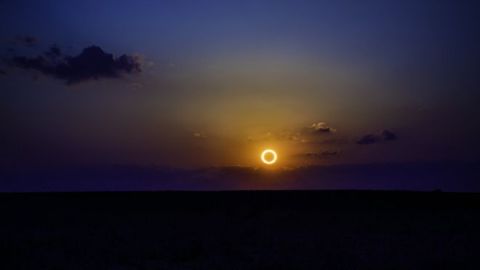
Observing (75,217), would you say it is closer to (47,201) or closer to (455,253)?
(47,201)

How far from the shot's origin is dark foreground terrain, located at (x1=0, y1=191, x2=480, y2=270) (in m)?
18.0

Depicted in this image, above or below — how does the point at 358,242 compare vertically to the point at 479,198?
below

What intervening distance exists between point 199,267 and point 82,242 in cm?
691

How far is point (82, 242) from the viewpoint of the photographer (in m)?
22.0

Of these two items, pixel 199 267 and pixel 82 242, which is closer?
pixel 199 267

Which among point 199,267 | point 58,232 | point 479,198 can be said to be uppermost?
point 479,198

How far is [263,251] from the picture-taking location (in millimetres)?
20094

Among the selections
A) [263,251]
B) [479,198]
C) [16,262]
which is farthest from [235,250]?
[479,198]

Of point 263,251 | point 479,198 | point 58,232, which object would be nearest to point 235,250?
point 263,251

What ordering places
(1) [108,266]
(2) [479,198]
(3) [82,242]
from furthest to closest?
(2) [479,198]
(3) [82,242]
(1) [108,266]

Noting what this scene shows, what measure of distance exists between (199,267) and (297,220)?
14.7 meters

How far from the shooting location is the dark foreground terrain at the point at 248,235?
1795 cm

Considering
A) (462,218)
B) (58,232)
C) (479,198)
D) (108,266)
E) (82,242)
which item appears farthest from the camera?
(479,198)

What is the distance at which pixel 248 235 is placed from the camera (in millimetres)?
24516
